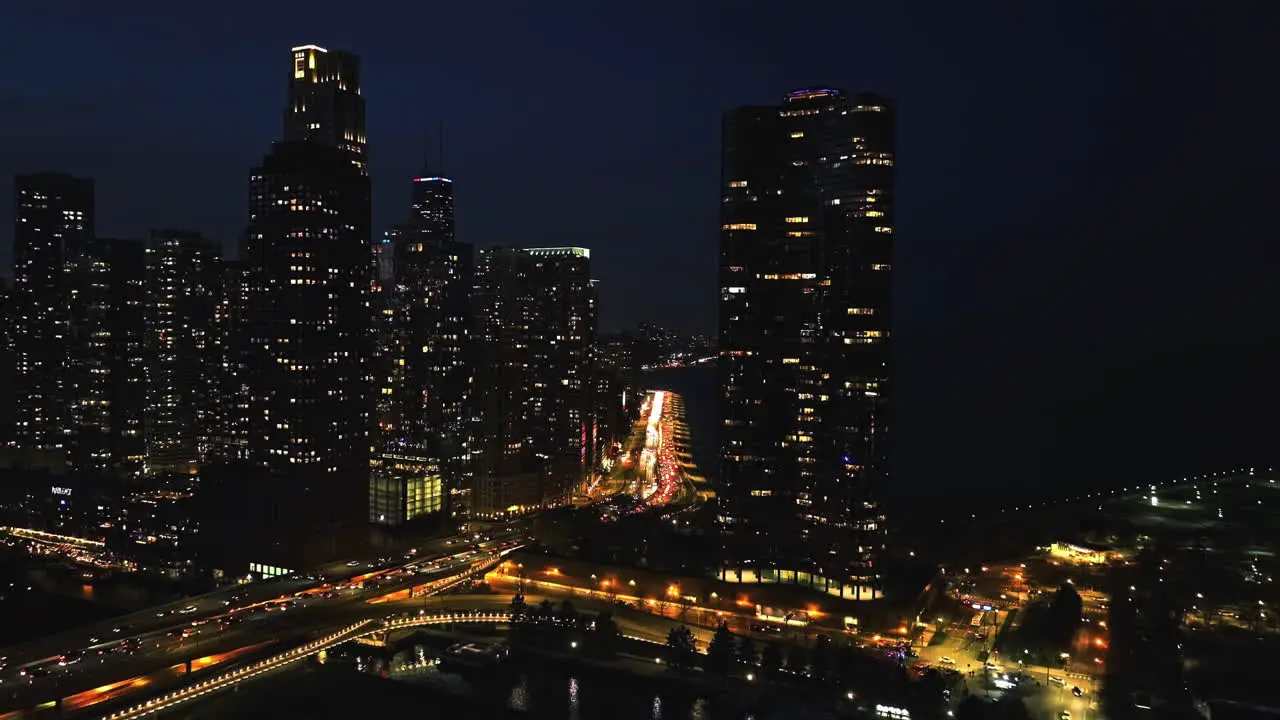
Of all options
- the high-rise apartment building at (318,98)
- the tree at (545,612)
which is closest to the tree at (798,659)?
the tree at (545,612)

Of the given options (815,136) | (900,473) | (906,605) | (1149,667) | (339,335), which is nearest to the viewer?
(1149,667)

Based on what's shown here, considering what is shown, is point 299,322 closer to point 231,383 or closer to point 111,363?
point 231,383

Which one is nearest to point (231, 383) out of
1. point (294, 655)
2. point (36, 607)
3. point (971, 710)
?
point (36, 607)

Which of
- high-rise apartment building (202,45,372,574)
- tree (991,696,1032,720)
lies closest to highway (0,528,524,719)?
high-rise apartment building (202,45,372,574)

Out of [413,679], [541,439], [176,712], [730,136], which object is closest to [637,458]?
[541,439]

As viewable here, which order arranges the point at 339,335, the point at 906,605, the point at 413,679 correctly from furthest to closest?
1. the point at 339,335
2. the point at 906,605
3. the point at 413,679

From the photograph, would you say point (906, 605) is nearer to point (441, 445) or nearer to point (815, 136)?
point (815, 136)
